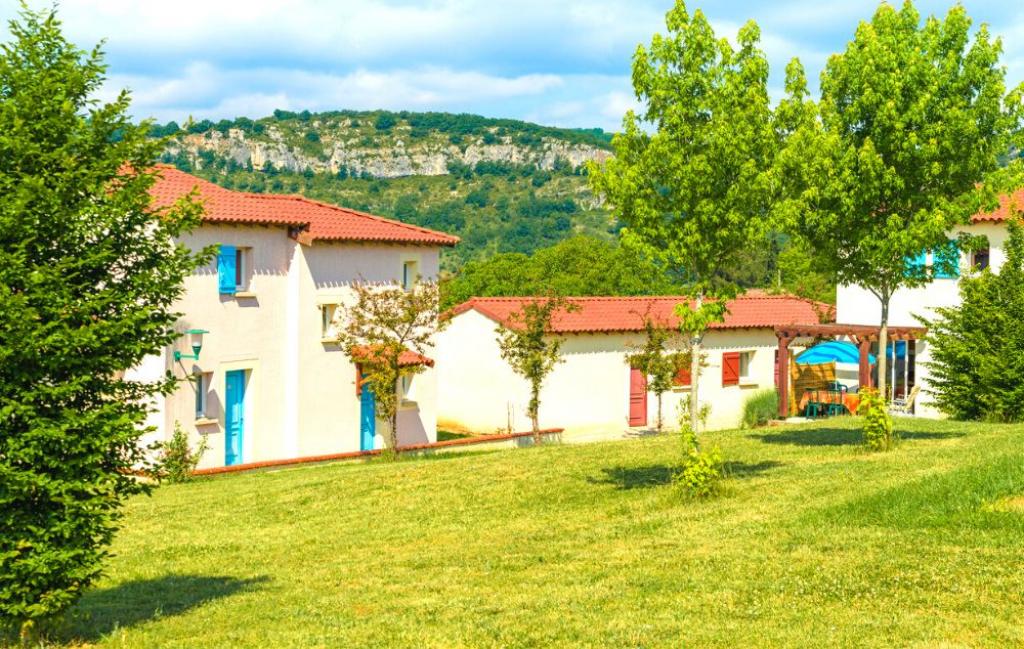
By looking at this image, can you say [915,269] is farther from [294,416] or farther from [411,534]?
[294,416]

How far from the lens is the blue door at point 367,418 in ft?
106

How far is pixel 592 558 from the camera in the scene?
1316 centimetres

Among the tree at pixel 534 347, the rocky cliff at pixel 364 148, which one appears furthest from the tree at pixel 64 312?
the rocky cliff at pixel 364 148

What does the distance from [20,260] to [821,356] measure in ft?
99.7

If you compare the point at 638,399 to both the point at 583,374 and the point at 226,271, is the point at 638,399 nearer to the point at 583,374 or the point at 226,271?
the point at 583,374

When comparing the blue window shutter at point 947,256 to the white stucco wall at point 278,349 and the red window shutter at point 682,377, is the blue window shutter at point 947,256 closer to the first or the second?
the white stucco wall at point 278,349

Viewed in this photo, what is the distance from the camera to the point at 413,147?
187250mm

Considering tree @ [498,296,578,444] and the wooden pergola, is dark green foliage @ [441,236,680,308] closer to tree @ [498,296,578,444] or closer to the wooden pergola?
the wooden pergola

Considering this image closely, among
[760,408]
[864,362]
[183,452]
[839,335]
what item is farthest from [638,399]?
[183,452]

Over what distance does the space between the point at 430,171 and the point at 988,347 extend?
152m

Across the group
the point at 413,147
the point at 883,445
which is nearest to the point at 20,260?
the point at 883,445

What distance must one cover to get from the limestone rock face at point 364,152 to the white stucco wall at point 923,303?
13726 centimetres

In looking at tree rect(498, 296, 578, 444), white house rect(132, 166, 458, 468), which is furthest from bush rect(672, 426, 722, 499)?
white house rect(132, 166, 458, 468)

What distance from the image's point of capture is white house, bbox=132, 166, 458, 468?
90.7 feet
